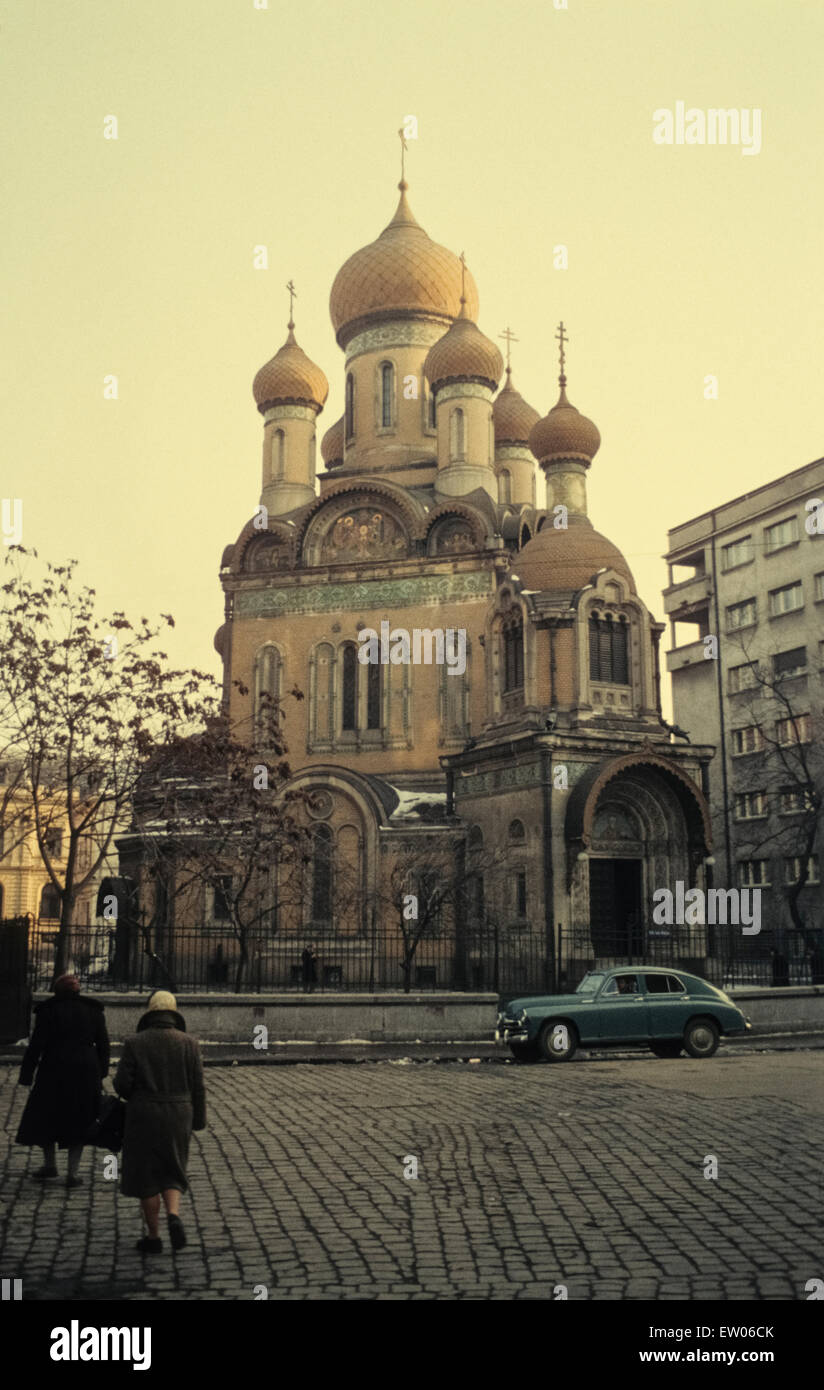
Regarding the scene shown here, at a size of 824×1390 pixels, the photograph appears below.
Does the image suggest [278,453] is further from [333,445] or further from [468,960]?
[468,960]

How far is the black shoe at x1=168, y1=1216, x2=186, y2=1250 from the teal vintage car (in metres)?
10.6

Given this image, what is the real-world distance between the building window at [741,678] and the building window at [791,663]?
3.39 feet

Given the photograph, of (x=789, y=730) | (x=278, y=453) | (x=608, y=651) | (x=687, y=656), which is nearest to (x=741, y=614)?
(x=687, y=656)

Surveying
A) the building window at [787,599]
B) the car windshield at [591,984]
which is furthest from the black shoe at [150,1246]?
the building window at [787,599]

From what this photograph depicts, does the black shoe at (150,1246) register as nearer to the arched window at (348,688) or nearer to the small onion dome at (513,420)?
the arched window at (348,688)

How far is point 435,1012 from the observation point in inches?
801

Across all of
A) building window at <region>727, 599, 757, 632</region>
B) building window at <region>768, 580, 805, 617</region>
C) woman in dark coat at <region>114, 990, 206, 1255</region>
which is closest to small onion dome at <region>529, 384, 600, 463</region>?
building window at <region>768, 580, 805, 617</region>

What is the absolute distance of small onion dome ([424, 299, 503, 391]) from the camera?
36.6m

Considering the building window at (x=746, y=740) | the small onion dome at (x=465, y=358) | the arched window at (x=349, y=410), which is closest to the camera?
the small onion dome at (x=465, y=358)

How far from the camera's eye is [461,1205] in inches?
324

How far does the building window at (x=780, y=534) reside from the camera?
50219mm

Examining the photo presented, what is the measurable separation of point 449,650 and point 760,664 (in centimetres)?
2003

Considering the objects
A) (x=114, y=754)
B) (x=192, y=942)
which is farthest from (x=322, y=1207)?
(x=192, y=942)

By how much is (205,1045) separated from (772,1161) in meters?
11.0
